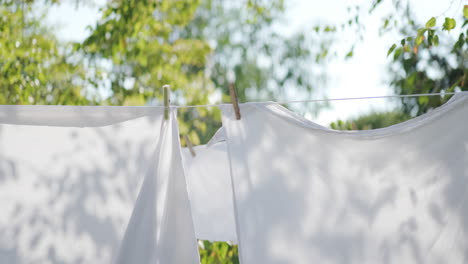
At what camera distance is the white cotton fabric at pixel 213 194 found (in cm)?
315

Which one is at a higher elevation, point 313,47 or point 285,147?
point 313,47

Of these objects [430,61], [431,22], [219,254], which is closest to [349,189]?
[431,22]

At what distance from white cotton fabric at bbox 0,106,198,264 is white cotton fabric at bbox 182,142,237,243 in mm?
1128

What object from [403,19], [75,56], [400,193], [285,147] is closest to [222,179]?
[285,147]

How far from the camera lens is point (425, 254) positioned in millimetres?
1958

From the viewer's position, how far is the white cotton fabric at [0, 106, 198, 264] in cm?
190

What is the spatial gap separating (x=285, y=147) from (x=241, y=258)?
0.44 metres

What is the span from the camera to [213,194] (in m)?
3.17

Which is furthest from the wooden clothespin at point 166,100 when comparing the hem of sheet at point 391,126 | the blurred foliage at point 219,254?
the blurred foliage at point 219,254

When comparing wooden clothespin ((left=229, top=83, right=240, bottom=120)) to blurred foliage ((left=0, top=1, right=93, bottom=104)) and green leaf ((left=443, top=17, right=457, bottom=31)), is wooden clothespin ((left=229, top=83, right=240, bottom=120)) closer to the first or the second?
green leaf ((left=443, top=17, right=457, bottom=31))

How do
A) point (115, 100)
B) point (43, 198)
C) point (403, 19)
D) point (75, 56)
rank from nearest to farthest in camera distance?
point (43, 198), point (403, 19), point (75, 56), point (115, 100)

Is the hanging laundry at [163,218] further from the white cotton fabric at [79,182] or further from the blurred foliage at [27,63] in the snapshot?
the blurred foliage at [27,63]

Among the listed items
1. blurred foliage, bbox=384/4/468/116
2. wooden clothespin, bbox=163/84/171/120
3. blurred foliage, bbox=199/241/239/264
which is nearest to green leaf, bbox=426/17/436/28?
blurred foliage, bbox=384/4/468/116

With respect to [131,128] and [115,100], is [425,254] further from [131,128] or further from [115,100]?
[115,100]
